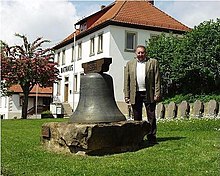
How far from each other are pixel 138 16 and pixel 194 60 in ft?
36.7

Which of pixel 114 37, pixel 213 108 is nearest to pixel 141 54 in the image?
pixel 213 108

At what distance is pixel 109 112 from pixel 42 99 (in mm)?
54513

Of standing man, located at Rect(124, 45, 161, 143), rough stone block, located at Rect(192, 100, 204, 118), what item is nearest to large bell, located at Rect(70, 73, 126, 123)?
standing man, located at Rect(124, 45, 161, 143)

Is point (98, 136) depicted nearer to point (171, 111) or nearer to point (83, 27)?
point (171, 111)

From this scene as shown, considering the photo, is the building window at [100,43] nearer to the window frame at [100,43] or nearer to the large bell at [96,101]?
the window frame at [100,43]

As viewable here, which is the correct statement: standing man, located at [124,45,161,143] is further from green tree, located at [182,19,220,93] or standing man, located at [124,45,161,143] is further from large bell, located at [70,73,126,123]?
green tree, located at [182,19,220,93]

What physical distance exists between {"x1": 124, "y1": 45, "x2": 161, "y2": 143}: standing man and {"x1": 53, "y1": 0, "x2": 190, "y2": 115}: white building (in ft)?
94.0

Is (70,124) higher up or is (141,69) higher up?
(141,69)

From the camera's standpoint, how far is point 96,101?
368 inches


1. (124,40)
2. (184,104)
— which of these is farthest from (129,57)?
(184,104)

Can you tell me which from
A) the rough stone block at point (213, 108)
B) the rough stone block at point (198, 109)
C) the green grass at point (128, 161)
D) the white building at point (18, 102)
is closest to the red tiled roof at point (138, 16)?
the rough stone block at point (198, 109)

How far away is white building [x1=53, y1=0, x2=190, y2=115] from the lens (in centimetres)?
3850

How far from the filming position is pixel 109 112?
30.2 ft

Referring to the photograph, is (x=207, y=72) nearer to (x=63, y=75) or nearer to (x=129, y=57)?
(x=129, y=57)
